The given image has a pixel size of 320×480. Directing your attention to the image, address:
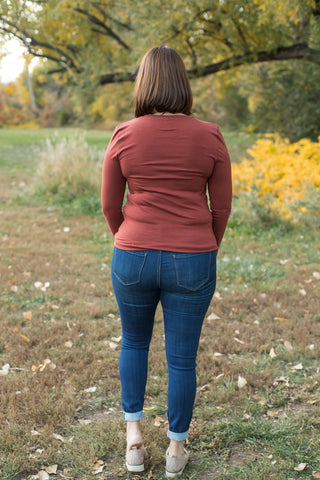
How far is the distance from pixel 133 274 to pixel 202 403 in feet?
4.67

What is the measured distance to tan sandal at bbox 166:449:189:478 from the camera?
238 cm

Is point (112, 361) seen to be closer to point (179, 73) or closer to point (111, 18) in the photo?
point (179, 73)

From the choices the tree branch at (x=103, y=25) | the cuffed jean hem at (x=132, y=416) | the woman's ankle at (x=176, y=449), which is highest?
the tree branch at (x=103, y=25)

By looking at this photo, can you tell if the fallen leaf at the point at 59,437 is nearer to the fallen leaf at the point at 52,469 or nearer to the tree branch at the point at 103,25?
the fallen leaf at the point at 52,469

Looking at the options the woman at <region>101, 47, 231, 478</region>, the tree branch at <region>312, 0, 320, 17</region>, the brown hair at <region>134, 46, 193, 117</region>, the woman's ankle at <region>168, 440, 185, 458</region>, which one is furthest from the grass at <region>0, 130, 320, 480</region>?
the tree branch at <region>312, 0, 320, 17</region>

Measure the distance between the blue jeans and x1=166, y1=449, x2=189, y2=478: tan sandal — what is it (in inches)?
4.7

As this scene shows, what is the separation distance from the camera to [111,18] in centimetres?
1195

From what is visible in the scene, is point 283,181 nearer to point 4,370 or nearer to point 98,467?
point 4,370

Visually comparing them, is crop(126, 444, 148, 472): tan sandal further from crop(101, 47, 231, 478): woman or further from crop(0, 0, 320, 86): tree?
crop(0, 0, 320, 86): tree

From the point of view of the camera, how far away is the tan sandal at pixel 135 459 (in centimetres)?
242

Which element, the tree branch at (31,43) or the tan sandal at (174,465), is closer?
the tan sandal at (174,465)

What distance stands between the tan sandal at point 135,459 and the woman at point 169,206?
1.07 ft

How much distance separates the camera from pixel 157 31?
9094 mm

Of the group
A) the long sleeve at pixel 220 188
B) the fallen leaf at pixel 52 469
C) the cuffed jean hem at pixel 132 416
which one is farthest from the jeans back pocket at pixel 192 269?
the fallen leaf at pixel 52 469
